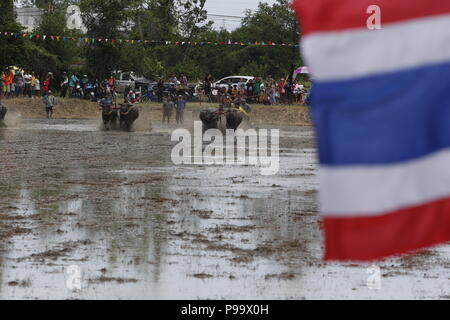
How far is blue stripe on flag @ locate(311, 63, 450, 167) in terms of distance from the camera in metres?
3.74

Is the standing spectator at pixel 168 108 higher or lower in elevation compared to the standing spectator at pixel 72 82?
lower

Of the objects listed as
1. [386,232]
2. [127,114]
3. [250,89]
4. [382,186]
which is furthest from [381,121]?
[250,89]

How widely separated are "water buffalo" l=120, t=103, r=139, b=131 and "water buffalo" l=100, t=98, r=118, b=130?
369 mm

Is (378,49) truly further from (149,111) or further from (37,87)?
(37,87)

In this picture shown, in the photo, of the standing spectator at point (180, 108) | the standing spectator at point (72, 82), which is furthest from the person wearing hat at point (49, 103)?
the standing spectator at point (180, 108)

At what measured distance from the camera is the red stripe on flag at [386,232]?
12.5 ft

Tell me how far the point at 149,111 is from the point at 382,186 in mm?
45627

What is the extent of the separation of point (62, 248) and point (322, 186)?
8298 millimetres

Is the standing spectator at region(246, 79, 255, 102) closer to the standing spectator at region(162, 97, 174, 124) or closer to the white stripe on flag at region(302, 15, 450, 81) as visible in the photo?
the standing spectator at region(162, 97, 174, 124)

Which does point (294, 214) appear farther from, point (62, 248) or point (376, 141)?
point (376, 141)

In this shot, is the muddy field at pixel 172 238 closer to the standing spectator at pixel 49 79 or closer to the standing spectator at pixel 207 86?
the standing spectator at pixel 49 79

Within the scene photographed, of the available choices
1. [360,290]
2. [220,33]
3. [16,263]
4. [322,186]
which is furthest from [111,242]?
[220,33]

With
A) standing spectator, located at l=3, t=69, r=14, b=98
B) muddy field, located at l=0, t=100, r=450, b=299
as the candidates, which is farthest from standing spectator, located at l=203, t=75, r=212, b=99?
muddy field, located at l=0, t=100, r=450, b=299

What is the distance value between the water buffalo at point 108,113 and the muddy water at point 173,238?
543 inches
